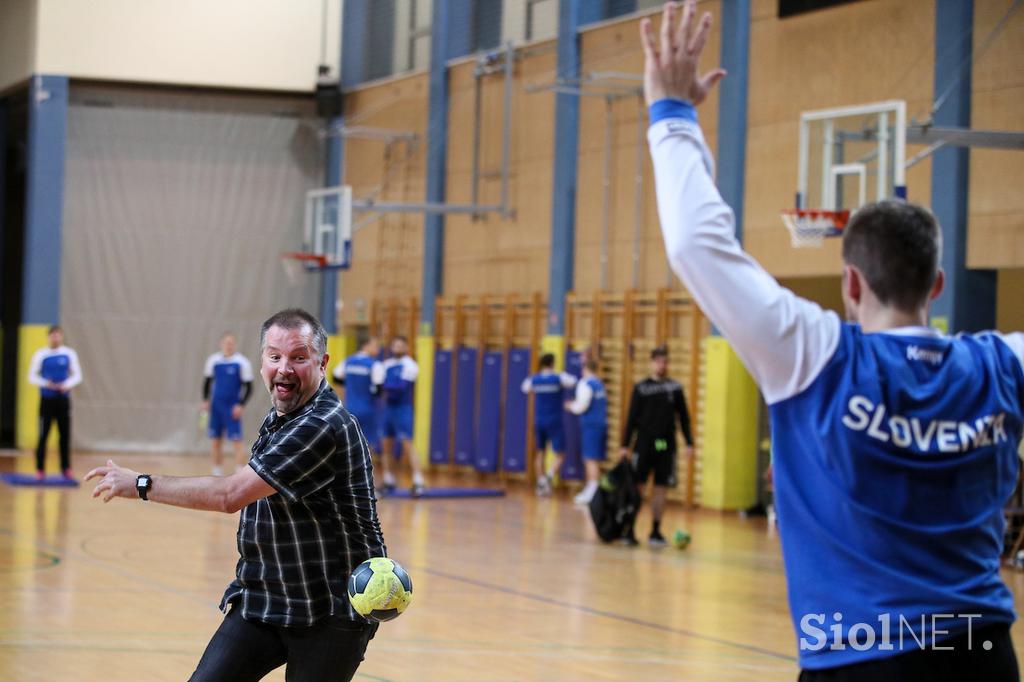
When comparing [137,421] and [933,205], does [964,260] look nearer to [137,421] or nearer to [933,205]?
[933,205]

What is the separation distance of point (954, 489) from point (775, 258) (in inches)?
620

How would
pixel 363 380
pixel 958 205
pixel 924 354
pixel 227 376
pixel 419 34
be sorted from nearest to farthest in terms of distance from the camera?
pixel 924 354 < pixel 958 205 < pixel 363 380 < pixel 227 376 < pixel 419 34

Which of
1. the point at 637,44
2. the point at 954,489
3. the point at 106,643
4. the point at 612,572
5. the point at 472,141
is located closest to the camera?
the point at 954,489

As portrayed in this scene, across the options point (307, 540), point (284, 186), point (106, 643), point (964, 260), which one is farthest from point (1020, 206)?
point (284, 186)

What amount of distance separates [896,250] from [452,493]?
17275 millimetres

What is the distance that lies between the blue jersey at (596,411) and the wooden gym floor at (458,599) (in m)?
2.48

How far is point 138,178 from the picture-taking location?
27.6 meters

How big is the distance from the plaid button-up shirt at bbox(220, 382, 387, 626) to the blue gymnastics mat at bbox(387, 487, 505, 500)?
14.6 metres

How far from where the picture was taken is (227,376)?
20906 millimetres

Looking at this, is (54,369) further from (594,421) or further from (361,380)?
(594,421)

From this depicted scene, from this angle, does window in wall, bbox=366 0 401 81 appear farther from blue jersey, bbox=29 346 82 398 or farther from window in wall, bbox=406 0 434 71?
blue jersey, bbox=29 346 82 398

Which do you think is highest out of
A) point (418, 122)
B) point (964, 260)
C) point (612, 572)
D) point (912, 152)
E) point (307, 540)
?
point (418, 122)

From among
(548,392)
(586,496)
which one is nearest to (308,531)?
(586,496)

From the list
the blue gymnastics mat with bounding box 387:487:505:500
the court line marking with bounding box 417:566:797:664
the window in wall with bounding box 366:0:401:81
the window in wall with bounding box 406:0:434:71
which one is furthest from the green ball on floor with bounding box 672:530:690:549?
the window in wall with bounding box 366:0:401:81
